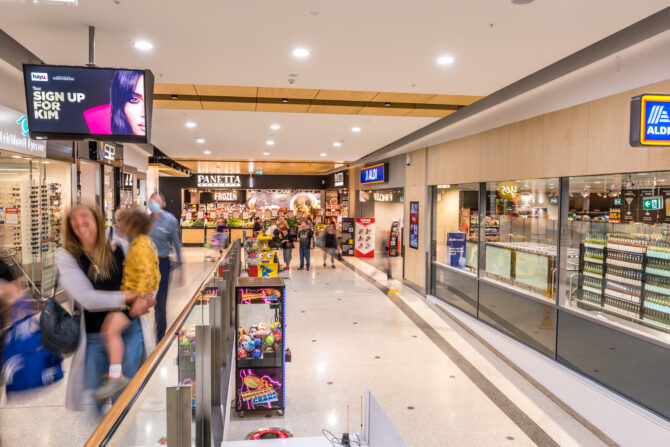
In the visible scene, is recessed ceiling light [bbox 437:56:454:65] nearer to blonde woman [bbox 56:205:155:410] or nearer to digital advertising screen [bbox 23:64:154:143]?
digital advertising screen [bbox 23:64:154:143]

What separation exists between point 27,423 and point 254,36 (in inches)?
153

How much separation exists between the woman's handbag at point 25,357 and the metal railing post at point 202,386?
793mm

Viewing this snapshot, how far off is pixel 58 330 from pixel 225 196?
24.8 metres

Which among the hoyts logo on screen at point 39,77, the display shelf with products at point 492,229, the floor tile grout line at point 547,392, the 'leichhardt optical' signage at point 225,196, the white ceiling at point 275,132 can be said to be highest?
the white ceiling at point 275,132

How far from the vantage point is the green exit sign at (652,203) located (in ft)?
14.1

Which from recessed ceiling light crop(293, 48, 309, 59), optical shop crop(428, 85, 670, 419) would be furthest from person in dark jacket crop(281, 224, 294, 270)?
recessed ceiling light crop(293, 48, 309, 59)

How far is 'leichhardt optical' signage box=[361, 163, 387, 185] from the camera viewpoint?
13.2 metres

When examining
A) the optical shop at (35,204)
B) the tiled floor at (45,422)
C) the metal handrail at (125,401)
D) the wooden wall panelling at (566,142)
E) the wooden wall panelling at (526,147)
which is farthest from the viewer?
the optical shop at (35,204)

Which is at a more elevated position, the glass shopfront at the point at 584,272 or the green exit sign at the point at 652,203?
the green exit sign at the point at 652,203

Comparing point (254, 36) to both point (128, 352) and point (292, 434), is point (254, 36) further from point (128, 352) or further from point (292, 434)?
point (292, 434)

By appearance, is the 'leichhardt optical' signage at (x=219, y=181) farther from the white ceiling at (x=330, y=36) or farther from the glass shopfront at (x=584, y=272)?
the white ceiling at (x=330, y=36)

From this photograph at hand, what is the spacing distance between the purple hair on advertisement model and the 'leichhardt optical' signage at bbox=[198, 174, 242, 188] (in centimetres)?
1814

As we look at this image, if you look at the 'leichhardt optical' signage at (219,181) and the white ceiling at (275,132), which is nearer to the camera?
the white ceiling at (275,132)

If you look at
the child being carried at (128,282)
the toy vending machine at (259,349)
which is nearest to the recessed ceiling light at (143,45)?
the child being carried at (128,282)
